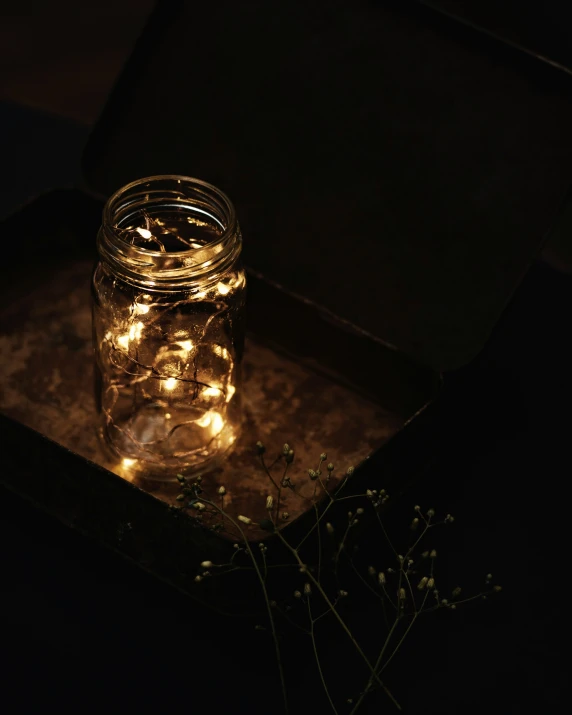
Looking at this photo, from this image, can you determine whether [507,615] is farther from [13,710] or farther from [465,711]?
[13,710]

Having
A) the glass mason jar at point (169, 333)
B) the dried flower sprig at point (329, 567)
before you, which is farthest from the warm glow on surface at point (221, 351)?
the dried flower sprig at point (329, 567)

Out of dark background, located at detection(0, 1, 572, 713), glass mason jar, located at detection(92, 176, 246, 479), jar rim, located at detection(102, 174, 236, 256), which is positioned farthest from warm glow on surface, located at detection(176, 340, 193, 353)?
dark background, located at detection(0, 1, 572, 713)

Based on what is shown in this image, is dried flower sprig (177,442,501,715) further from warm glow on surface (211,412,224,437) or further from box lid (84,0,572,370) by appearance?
box lid (84,0,572,370)

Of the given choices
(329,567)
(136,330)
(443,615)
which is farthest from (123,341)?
(443,615)

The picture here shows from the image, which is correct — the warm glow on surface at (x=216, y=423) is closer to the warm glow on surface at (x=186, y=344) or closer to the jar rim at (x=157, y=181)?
the warm glow on surface at (x=186, y=344)

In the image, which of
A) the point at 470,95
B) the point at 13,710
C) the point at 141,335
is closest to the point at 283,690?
the point at 13,710

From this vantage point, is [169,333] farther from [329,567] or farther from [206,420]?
[329,567]
